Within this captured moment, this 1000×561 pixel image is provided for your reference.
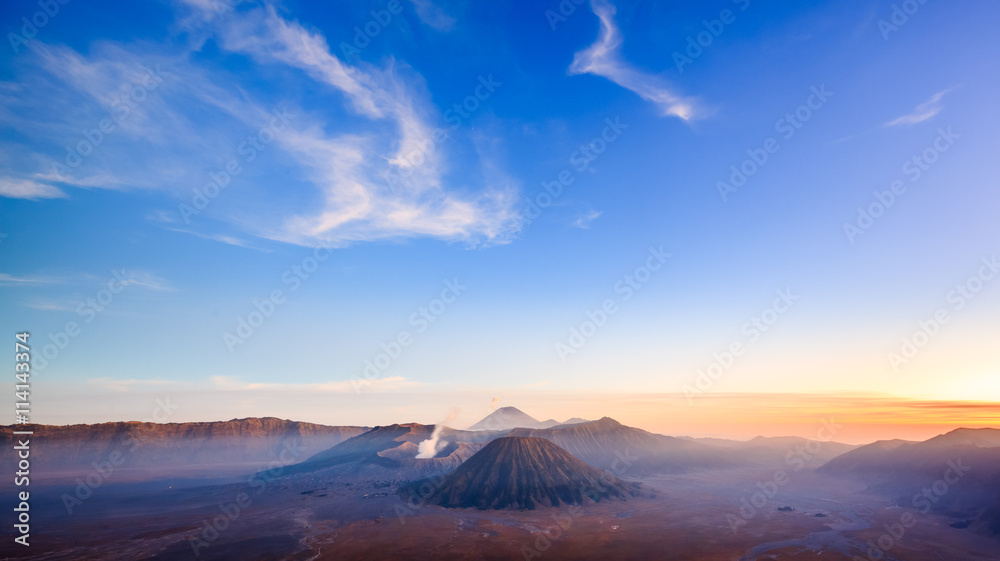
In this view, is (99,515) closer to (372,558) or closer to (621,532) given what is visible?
(372,558)

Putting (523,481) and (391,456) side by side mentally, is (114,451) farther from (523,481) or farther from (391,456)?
(523,481)

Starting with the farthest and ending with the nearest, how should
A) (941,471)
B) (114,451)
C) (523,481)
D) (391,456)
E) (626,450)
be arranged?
(114,451) < (626,450) < (391,456) < (941,471) < (523,481)

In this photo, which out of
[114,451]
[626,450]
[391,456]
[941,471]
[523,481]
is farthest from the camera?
[114,451]

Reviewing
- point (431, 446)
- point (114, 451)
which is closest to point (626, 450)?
point (431, 446)

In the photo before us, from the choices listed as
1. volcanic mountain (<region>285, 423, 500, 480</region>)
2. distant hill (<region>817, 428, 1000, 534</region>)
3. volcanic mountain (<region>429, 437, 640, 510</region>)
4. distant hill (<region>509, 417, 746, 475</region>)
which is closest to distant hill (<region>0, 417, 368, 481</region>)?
volcanic mountain (<region>285, 423, 500, 480</region>)

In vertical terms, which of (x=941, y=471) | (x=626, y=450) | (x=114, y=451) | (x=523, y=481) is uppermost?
(x=114, y=451)

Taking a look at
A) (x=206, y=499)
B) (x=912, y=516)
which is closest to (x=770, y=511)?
(x=912, y=516)
